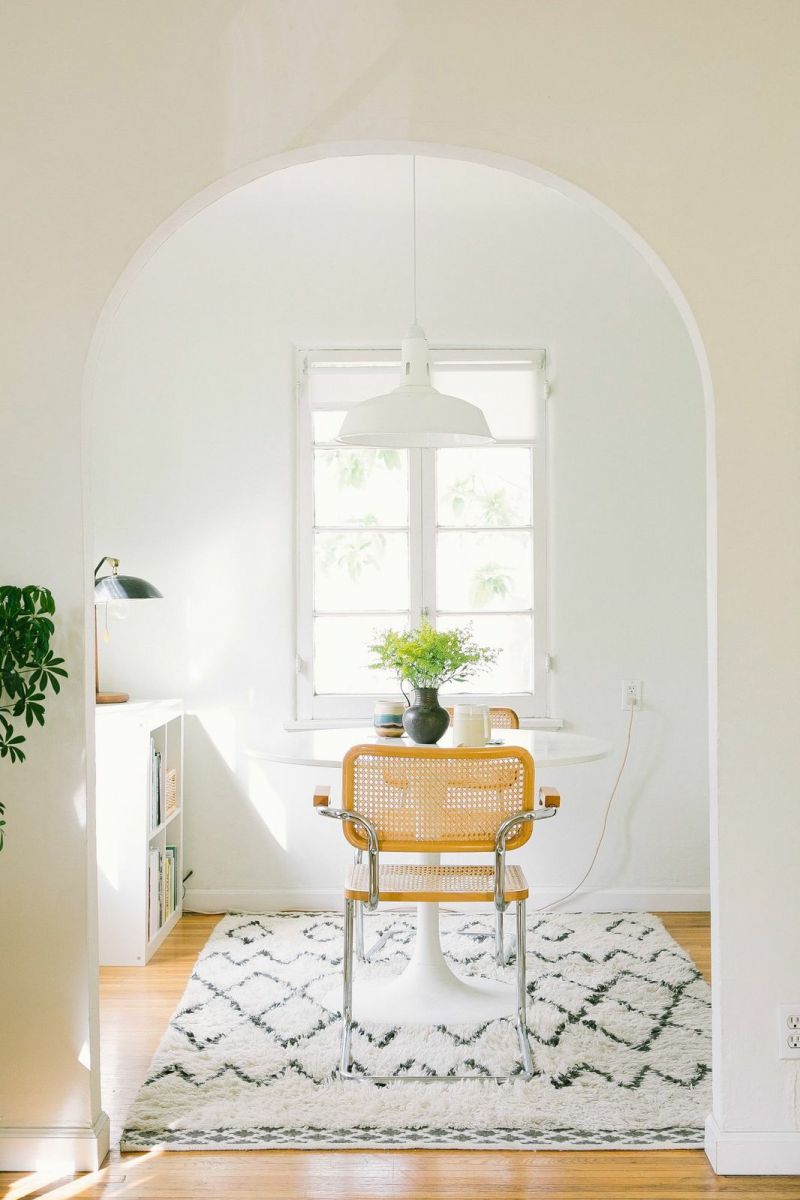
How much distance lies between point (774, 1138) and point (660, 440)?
2.84 meters

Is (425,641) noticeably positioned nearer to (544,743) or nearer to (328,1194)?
(544,743)

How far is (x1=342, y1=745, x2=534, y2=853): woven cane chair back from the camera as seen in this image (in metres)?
2.91

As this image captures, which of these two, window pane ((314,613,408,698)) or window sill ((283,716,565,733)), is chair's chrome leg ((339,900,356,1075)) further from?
window pane ((314,613,408,698))

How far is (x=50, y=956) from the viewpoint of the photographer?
2.54 m

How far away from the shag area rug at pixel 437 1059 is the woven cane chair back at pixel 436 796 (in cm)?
61

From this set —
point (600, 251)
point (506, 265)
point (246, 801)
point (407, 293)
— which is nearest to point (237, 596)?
point (246, 801)

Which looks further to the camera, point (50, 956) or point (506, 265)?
point (506, 265)

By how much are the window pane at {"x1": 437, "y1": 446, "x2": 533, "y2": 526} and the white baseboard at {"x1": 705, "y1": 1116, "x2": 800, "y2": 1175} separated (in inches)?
106

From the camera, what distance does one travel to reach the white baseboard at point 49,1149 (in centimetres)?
251

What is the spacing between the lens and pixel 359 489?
4699 mm

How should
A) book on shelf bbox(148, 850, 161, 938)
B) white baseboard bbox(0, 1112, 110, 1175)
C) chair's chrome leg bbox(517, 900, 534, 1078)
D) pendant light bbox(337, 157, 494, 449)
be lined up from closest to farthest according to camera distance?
white baseboard bbox(0, 1112, 110, 1175) < chair's chrome leg bbox(517, 900, 534, 1078) < pendant light bbox(337, 157, 494, 449) < book on shelf bbox(148, 850, 161, 938)

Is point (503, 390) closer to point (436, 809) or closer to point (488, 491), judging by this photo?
point (488, 491)

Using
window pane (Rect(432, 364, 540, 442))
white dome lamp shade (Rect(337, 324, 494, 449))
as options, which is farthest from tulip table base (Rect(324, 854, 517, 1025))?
window pane (Rect(432, 364, 540, 442))

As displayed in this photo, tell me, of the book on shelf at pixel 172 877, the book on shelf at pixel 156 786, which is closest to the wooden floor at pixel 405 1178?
the book on shelf at pixel 156 786
